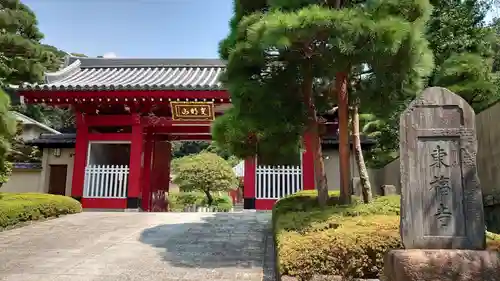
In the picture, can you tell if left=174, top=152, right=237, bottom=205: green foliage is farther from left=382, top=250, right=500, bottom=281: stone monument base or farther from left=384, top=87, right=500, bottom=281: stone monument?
left=382, top=250, right=500, bottom=281: stone monument base

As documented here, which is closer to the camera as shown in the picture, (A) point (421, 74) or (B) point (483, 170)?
(A) point (421, 74)

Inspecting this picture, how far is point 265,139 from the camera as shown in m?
7.58

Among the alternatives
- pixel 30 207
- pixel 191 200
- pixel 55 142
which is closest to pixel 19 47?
pixel 55 142

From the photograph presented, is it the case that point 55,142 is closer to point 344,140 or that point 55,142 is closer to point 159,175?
point 159,175

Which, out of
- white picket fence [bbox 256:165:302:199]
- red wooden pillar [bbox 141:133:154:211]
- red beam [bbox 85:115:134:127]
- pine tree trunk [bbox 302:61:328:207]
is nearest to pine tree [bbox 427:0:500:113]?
white picket fence [bbox 256:165:302:199]

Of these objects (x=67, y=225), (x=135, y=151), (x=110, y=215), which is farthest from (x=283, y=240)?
(x=135, y=151)

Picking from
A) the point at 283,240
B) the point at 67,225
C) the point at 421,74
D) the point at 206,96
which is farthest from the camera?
the point at 206,96

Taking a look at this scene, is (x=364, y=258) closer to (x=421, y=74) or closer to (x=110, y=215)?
(x=421, y=74)

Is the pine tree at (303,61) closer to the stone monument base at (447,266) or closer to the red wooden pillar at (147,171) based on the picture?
the stone monument base at (447,266)

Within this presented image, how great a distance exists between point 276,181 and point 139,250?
22.2 feet

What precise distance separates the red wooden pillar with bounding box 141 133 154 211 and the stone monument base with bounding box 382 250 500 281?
40.2ft

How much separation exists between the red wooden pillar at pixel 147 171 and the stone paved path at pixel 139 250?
4.65 metres

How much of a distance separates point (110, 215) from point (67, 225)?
5.65 ft

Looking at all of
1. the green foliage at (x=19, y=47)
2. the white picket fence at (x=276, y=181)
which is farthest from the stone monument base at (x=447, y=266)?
the green foliage at (x=19, y=47)
